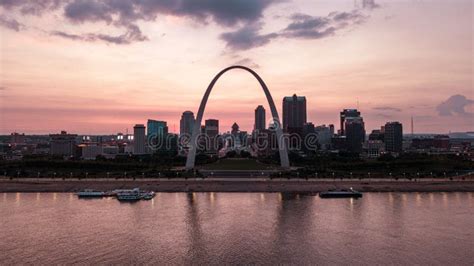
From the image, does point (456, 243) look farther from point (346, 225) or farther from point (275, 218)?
point (275, 218)

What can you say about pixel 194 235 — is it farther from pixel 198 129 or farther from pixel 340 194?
pixel 198 129

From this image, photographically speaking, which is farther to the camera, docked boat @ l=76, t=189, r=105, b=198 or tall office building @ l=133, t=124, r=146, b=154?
tall office building @ l=133, t=124, r=146, b=154

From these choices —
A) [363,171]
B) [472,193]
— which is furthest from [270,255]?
[363,171]

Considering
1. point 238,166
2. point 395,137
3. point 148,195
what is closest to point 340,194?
point 148,195

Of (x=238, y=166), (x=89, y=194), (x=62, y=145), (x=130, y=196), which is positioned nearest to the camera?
(x=130, y=196)

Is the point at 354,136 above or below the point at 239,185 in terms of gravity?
above

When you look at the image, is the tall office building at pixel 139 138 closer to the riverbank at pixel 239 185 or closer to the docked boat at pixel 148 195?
the riverbank at pixel 239 185

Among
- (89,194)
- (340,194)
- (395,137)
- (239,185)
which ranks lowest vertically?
(340,194)

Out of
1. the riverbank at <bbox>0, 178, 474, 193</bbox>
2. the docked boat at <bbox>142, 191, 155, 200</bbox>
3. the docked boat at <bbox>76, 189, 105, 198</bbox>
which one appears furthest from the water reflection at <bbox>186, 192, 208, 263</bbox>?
the docked boat at <bbox>76, 189, 105, 198</bbox>

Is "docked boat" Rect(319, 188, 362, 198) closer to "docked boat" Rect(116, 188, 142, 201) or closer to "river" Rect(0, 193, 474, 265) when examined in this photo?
"river" Rect(0, 193, 474, 265)
